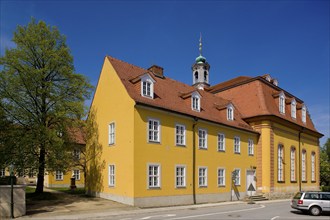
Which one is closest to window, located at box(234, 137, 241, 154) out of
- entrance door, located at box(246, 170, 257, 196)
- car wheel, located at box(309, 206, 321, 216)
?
entrance door, located at box(246, 170, 257, 196)

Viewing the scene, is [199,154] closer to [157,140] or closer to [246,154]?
[157,140]

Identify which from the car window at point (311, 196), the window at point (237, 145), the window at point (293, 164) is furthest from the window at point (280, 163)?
the car window at point (311, 196)

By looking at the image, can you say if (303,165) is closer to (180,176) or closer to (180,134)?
(180,176)

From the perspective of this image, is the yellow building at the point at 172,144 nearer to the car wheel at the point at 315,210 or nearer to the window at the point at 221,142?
the window at the point at 221,142

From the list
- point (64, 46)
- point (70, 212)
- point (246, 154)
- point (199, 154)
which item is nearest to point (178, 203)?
point (199, 154)

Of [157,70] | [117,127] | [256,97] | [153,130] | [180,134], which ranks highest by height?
[157,70]

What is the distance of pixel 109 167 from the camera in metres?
24.4

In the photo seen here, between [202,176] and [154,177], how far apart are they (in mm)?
5372

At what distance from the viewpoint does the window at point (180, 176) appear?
23889mm

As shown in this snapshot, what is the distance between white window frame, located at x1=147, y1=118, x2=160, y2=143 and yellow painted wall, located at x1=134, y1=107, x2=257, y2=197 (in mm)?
255

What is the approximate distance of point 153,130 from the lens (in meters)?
22.8

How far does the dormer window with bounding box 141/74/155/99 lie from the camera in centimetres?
2334

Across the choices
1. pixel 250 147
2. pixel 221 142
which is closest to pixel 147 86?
pixel 221 142

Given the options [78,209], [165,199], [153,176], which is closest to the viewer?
[78,209]
